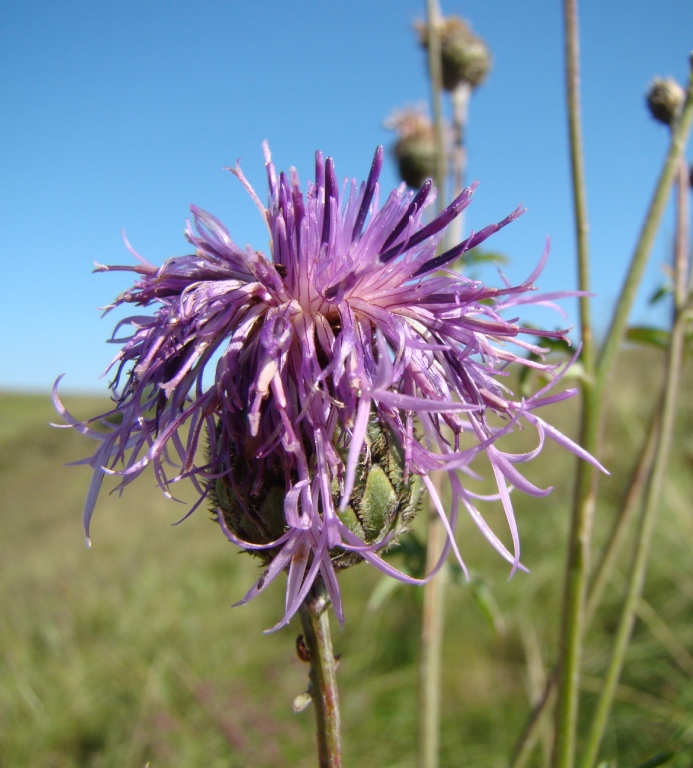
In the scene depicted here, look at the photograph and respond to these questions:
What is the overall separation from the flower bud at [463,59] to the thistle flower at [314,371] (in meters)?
3.69

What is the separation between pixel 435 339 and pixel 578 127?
3.30ft

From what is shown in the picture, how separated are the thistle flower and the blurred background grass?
249 cm

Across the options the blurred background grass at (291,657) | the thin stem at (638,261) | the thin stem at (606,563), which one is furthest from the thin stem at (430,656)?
the thin stem at (638,261)

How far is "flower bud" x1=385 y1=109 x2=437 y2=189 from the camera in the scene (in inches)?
210

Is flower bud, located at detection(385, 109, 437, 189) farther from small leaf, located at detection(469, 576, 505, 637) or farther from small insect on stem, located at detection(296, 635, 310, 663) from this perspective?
small insect on stem, located at detection(296, 635, 310, 663)

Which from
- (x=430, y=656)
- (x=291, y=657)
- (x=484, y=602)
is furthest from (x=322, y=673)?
(x=291, y=657)

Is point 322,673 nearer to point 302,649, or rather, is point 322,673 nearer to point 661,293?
point 302,649

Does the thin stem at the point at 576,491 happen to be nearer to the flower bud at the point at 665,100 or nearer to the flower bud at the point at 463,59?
the flower bud at the point at 665,100

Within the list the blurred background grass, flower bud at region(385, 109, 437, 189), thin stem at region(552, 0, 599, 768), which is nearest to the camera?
thin stem at region(552, 0, 599, 768)

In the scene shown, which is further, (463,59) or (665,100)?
(463,59)

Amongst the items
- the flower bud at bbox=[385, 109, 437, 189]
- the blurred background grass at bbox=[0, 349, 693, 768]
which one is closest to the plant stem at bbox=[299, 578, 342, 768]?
the blurred background grass at bbox=[0, 349, 693, 768]

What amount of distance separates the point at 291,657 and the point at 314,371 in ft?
16.3

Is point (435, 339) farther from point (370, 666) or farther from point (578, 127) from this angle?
point (370, 666)

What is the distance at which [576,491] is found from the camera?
6.33 ft
